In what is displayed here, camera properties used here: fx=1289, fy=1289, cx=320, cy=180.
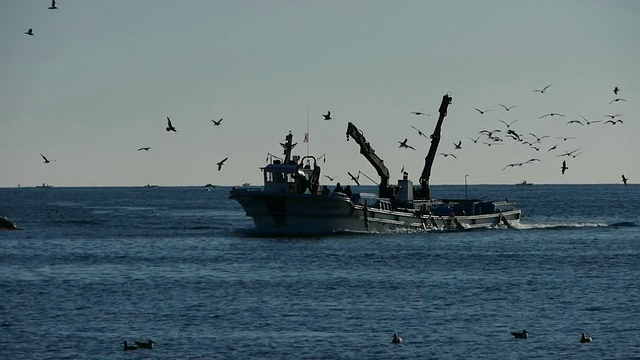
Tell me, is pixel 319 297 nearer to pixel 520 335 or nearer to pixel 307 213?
pixel 520 335

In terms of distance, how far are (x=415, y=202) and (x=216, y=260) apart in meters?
32.1

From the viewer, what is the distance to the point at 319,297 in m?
56.2

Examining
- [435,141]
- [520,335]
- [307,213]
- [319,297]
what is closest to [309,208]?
[307,213]

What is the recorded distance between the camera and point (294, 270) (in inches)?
2694

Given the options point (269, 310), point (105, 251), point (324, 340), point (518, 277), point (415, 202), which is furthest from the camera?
point (415, 202)

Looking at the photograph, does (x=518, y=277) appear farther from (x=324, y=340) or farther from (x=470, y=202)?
(x=470, y=202)

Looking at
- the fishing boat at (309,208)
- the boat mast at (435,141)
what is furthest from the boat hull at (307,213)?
the boat mast at (435,141)

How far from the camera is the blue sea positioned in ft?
143

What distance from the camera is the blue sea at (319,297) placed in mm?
43438

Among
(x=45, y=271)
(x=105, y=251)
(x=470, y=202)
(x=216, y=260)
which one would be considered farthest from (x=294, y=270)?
(x=470, y=202)

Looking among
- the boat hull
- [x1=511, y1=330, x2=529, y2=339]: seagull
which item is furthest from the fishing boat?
[x1=511, y1=330, x2=529, y2=339]: seagull

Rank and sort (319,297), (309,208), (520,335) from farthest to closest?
(309,208) → (319,297) → (520,335)

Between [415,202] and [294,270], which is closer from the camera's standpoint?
[294,270]

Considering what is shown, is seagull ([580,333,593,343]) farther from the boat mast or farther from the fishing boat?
the boat mast
